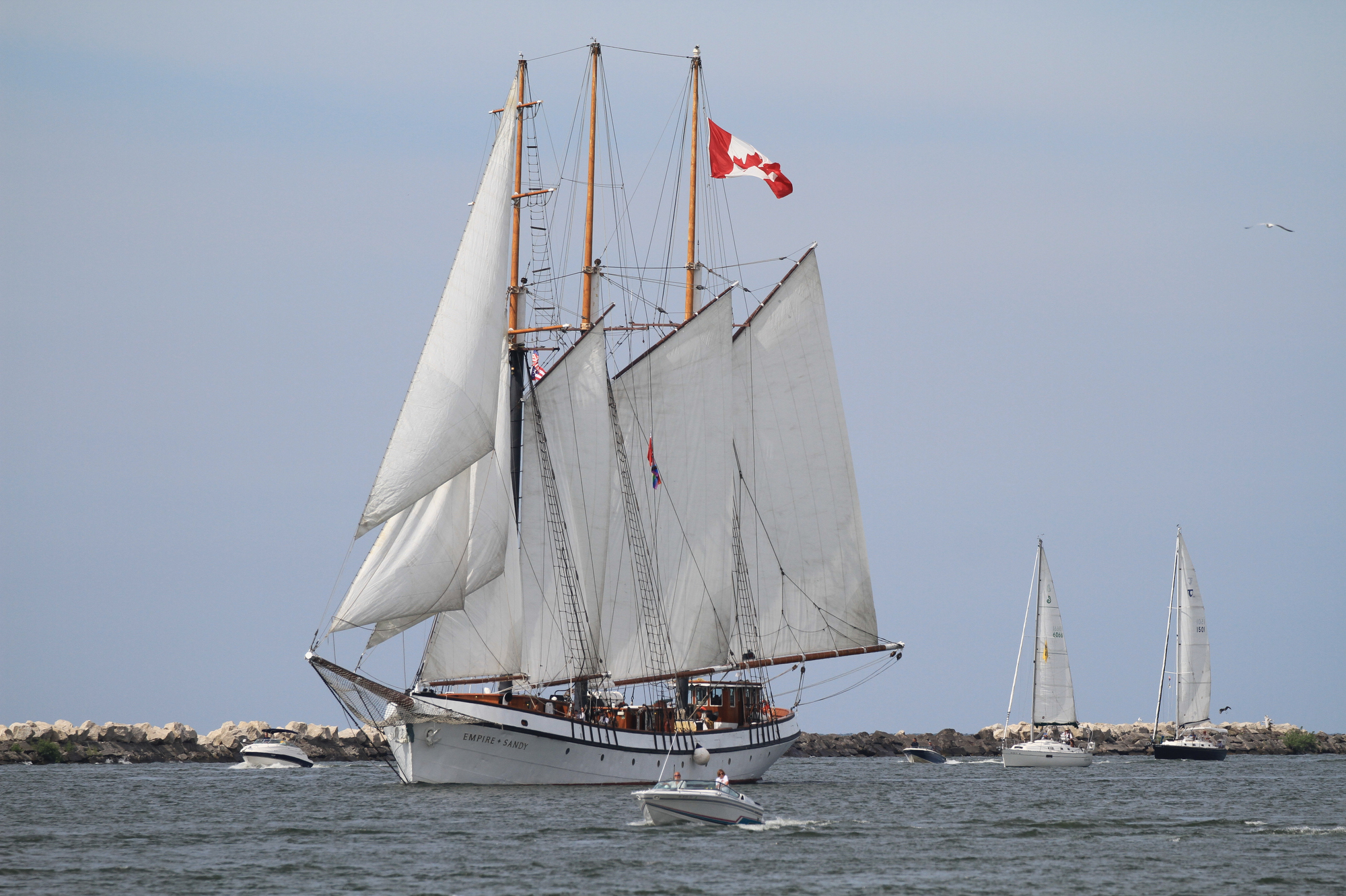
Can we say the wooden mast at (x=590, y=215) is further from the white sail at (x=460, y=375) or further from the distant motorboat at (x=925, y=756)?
the distant motorboat at (x=925, y=756)

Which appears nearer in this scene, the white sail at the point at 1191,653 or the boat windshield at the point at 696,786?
the boat windshield at the point at 696,786

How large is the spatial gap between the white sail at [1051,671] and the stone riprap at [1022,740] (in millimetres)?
21473

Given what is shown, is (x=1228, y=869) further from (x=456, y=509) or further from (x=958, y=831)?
(x=456, y=509)

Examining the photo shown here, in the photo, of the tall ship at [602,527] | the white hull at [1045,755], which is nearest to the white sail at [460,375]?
the tall ship at [602,527]

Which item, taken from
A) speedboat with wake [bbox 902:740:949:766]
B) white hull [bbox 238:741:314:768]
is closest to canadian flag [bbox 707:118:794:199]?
white hull [bbox 238:741:314:768]

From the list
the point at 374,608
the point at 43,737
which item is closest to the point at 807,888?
the point at 374,608

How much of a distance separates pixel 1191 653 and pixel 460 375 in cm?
7147

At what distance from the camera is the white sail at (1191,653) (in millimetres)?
113938

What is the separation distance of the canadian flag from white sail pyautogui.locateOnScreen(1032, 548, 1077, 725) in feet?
139

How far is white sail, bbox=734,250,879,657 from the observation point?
238 ft

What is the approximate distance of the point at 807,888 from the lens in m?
42.1

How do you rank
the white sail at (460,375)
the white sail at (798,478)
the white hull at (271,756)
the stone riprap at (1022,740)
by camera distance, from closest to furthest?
the white sail at (460,375), the white sail at (798,478), the white hull at (271,756), the stone riprap at (1022,740)

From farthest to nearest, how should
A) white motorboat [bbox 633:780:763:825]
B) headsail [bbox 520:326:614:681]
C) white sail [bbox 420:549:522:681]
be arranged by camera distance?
headsail [bbox 520:326:614:681], white sail [bbox 420:549:522:681], white motorboat [bbox 633:780:763:825]

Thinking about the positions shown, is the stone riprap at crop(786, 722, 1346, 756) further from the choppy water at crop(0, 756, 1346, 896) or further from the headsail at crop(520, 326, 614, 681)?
the headsail at crop(520, 326, 614, 681)
